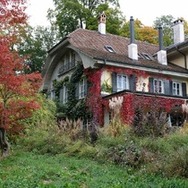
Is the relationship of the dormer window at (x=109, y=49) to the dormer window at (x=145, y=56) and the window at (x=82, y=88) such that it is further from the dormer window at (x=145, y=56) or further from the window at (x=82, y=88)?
the window at (x=82, y=88)

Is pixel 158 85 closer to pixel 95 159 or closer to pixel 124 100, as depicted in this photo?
pixel 124 100

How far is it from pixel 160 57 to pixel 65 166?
18.6 m

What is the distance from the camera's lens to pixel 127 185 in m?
8.63

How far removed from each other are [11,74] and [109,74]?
40.1ft

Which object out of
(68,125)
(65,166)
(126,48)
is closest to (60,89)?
(126,48)

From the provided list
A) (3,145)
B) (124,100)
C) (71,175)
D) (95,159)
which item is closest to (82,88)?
(124,100)

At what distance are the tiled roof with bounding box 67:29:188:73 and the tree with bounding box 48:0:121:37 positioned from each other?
10574 mm

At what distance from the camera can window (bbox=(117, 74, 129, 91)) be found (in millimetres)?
25516

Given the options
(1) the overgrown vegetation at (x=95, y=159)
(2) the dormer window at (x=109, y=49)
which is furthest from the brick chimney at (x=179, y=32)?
(1) the overgrown vegetation at (x=95, y=159)

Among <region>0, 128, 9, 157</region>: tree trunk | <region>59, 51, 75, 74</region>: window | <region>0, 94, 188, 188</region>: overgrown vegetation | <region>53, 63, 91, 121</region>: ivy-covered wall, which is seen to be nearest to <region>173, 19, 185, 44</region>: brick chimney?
<region>59, 51, 75, 74</region>: window

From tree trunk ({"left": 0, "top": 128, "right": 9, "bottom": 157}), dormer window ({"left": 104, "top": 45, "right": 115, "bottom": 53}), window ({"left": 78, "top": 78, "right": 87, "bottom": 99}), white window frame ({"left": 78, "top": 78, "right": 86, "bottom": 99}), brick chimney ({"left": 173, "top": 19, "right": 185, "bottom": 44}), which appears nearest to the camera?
tree trunk ({"left": 0, "top": 128, "right": 9, "bottom": 157})

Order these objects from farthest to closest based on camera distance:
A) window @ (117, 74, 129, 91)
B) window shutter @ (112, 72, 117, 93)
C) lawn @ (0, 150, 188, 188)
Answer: window @ (117, 74, 129, 91), window shutter @ (112, 72, 117, 93), lawn @ (0, 150, 188, 188)

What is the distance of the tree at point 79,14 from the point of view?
1645 inches

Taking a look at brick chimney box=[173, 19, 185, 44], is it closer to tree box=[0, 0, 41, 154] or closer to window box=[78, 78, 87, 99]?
window box=[78, 78, 87, 99]
